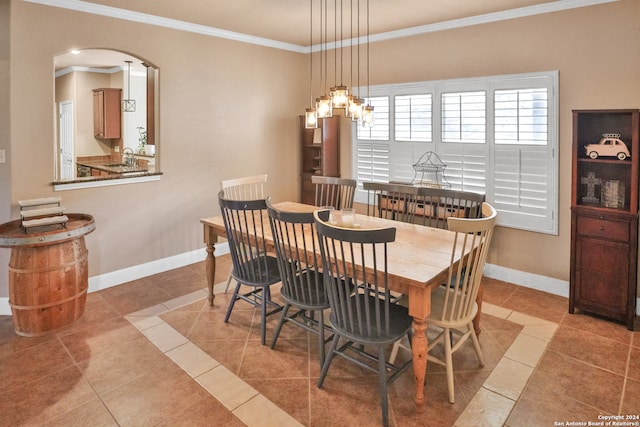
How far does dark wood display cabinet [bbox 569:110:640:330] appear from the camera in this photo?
3.09m

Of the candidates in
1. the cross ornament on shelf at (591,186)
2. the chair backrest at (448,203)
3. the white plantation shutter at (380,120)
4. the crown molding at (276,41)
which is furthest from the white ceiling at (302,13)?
the chair backrest at (448,203)

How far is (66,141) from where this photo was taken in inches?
300

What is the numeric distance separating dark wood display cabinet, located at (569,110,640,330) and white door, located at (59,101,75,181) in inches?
297

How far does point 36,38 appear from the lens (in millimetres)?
3367

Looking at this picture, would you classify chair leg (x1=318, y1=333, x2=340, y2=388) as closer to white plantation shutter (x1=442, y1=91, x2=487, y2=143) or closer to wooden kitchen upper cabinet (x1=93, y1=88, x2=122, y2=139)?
white plantation shutter (x1=442, y1=91, x2=487, y2=143)

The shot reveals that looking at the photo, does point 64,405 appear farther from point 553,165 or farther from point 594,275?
point 553,165

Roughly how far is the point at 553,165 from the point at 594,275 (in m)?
1.01

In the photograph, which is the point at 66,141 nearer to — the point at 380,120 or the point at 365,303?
the point at 380,120

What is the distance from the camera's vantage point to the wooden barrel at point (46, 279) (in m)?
2.89

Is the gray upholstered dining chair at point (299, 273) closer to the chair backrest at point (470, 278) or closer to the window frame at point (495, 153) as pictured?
the chair backrest at point (470, 278)

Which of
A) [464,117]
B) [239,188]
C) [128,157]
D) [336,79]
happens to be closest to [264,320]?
[239,188]

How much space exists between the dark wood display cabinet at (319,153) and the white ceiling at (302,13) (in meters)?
1.11

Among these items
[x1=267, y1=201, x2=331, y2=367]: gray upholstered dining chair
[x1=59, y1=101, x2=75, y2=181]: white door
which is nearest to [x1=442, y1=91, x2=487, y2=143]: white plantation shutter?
[x1=267, y1=201, x2=331, y2=367]: gray upholstered dining chair

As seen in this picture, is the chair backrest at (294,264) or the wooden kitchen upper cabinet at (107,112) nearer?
the chair backrest at (294,264)
